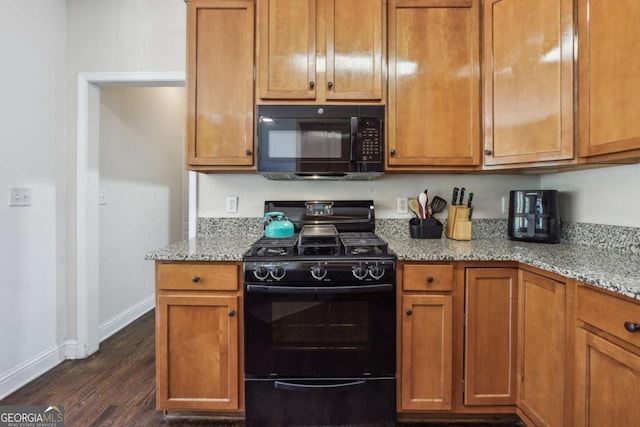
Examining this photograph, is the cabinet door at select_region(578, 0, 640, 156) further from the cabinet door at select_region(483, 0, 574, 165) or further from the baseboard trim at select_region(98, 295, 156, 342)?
the baseboard trim at select_region(98, 295, 156, 342)

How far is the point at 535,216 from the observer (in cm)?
179

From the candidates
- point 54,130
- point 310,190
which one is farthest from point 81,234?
point 310,190

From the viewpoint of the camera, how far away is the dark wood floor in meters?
1.60

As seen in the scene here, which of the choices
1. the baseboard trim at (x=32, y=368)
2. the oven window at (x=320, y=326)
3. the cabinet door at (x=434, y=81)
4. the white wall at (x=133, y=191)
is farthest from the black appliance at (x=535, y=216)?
Result: the baseboard trim at (x=32, y=368)

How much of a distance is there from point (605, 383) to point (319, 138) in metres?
1.56

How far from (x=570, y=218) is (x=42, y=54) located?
348cm

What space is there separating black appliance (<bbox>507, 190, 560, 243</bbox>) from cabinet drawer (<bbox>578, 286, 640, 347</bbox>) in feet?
2.37

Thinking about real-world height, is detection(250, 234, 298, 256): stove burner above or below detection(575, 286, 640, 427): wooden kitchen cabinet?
above

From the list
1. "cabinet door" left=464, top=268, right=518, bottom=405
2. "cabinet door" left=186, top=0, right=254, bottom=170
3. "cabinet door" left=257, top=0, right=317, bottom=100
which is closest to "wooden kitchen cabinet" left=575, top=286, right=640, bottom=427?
"cabinet door" left=464, top=268, right=518, bottom=405

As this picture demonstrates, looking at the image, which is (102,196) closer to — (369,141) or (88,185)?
(88,185)

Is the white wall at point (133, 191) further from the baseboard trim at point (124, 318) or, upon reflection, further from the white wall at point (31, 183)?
the white wall at point (31, 183)

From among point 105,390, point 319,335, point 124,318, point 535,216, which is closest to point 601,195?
point 535,216

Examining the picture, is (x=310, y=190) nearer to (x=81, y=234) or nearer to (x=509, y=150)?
(x=509, y=150)

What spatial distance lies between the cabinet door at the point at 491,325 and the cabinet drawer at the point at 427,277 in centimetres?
11
